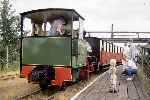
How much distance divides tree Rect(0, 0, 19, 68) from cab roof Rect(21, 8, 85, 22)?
43.1 feet

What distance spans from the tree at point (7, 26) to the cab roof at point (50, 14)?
13.1m

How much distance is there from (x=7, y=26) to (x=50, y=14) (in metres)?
13.9

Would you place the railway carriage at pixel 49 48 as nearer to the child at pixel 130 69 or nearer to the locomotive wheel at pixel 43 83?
the locomotive wheel at pixel 43 83

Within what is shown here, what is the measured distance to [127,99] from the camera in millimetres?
14453

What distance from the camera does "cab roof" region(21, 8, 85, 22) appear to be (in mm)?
17072

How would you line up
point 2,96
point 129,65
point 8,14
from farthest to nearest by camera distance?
point 8,14 < point 129,65 < point 2,96

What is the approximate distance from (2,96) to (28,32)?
318 centimetres

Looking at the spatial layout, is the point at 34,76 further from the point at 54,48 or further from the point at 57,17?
the point at 57,17

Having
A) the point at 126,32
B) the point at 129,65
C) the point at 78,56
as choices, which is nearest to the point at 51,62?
the point at 78,56

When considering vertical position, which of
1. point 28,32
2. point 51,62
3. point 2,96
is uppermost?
point 28,32

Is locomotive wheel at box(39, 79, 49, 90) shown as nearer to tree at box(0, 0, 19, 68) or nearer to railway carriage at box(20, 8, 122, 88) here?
railway carriage at box(20, 8, 122, 88)

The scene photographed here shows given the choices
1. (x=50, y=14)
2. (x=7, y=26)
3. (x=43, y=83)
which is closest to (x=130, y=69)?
(x=50, y=14)

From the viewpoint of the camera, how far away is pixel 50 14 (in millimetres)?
17391

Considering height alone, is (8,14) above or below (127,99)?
above
